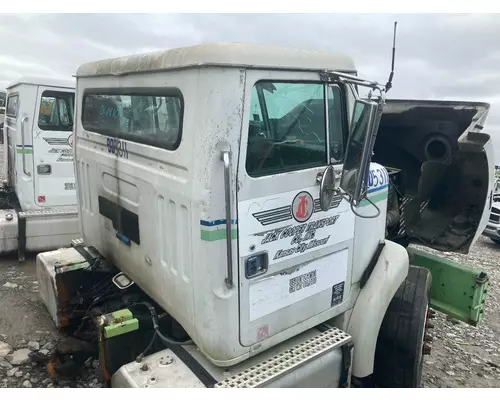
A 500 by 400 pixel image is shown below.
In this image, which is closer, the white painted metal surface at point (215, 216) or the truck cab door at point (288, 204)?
the white painted metal surface at point (215, 216)

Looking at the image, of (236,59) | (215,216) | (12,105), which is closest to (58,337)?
(215,216)

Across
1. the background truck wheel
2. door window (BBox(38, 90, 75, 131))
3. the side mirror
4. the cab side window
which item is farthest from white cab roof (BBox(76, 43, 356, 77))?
the cab side window

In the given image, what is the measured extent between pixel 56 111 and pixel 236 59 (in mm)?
4615

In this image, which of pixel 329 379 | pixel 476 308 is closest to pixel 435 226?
pixel 476 308

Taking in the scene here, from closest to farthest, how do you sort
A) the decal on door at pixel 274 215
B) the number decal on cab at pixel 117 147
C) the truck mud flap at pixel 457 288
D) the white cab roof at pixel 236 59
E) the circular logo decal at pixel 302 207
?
the white cab roof at pixel 236 59
the decal on door at pixel 274 215
the circular logo decal at pixel 302 207
the number decal on cab at pixel 117 147
the truck mud flap at pixel 457 288

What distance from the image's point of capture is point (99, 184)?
334 cm

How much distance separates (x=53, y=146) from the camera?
5973 mm

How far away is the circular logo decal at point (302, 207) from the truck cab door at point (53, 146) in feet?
14.7

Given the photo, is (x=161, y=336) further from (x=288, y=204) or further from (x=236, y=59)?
(x=236, y=59)

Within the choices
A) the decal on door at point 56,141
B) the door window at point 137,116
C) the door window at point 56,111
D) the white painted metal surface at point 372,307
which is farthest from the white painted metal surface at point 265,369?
the door window at point 56,111

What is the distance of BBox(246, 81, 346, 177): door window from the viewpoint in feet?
7.57

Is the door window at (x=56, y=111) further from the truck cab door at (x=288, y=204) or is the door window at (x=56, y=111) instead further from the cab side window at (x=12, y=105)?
the truck cab door at (x=288, y=204)

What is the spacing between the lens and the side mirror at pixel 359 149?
Answer: 90.0 inches

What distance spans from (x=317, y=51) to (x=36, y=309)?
3.76 m
